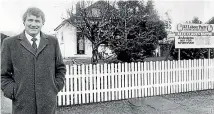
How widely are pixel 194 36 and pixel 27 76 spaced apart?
7494 millimetres

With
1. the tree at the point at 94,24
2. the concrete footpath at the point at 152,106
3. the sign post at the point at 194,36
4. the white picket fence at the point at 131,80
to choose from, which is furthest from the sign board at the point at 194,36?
the tree at the point at 94,24

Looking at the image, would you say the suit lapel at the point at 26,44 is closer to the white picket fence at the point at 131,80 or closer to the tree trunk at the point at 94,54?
the white picket fence at the point at 131,80

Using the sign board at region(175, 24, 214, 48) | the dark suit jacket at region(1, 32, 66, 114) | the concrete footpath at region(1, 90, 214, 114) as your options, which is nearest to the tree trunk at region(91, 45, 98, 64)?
the concrete footpath at region(1, 90, 214, 114)

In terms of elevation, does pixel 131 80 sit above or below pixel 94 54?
below

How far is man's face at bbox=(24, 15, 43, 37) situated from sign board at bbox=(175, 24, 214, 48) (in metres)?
6.60

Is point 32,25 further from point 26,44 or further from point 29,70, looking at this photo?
point 29,70

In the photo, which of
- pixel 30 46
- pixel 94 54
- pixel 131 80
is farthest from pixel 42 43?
pixel 94 54

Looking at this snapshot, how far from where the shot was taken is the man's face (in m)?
3.07

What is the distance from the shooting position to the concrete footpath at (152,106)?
19.7ft

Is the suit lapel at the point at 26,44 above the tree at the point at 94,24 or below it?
below

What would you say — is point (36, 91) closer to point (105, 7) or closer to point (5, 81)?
point (5, 81)

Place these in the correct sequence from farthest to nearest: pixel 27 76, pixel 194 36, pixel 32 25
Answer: pixel 194 36 → pixel 32 25 → pixel 27 76

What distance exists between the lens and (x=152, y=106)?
21.1 feet

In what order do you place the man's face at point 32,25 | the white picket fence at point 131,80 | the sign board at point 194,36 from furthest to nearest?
the sign board at point 194,36 → the white picket fence at point 131,80 → the man's face at point 32,25
